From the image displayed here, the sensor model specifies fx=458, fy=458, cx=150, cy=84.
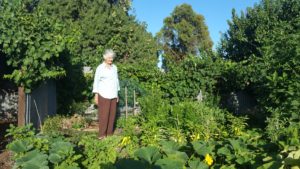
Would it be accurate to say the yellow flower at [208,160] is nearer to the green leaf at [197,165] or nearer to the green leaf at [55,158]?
the green leaf at [197,165]

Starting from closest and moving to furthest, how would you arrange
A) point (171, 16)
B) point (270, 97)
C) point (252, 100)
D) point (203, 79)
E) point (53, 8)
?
point (270, 97) → point (203, 79) → point (252, 100) → point (53, 8) → point (171, 16)

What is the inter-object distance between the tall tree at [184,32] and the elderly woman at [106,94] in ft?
123

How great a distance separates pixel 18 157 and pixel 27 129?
2.91 feet

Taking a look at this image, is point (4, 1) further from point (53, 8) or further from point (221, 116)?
point (53, 8)

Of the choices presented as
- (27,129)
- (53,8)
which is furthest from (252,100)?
(53,8)

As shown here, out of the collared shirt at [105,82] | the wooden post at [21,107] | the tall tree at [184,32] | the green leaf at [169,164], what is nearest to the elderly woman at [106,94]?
the collared shirt at [105,82]

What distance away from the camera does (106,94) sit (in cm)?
806

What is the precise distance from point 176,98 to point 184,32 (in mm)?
33514

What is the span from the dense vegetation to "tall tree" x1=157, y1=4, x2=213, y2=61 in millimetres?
25482

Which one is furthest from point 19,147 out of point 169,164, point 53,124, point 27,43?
point 53,124

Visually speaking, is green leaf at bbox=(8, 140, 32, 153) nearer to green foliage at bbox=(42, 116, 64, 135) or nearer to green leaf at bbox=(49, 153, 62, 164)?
green leaf at bbox=(49, 153, 62, 164)

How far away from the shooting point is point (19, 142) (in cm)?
450

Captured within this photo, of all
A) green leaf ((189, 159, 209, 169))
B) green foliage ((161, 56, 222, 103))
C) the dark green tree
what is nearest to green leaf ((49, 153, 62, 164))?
green leaf ((189, 159, 209, 169))

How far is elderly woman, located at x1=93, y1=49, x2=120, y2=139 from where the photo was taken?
8.05m
